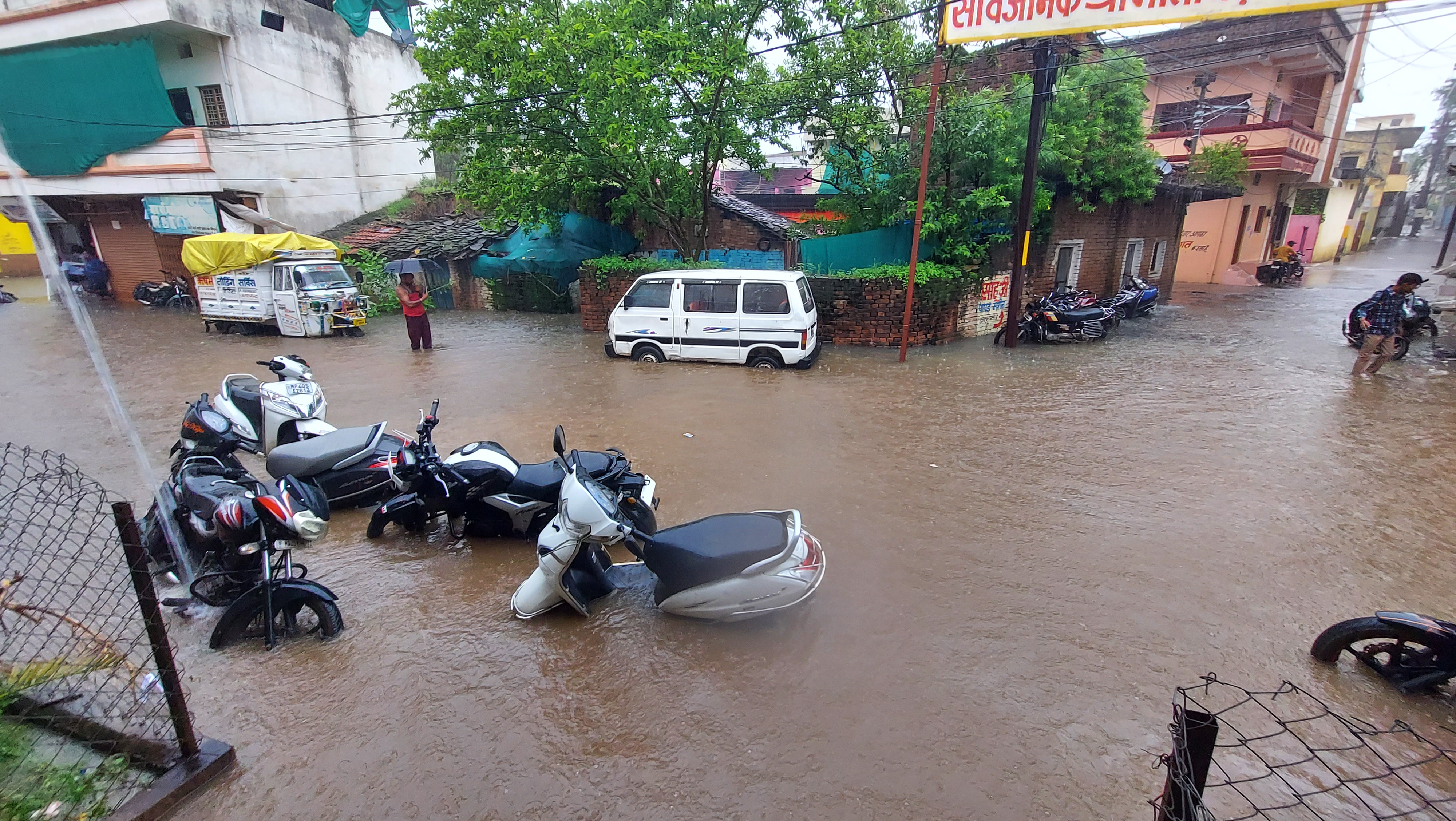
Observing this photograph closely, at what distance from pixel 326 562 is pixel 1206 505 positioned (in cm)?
669

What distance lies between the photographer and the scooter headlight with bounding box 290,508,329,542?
3508 millimetres

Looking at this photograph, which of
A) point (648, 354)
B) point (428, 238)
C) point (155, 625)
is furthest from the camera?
A: point (428, 238)

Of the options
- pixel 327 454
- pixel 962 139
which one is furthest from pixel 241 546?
pixel 962 139

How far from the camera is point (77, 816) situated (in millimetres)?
2486

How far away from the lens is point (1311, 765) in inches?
109

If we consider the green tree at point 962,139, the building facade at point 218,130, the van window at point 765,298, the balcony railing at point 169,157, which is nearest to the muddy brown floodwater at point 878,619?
the van window at point 765,298

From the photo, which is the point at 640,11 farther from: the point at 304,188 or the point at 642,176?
the point at 304,188

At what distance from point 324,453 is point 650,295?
6321mm

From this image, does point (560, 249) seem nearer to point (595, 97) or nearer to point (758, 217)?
point (758, 217)

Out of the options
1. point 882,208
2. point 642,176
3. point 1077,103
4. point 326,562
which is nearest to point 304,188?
point 642,176

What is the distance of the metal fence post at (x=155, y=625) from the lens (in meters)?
2.40

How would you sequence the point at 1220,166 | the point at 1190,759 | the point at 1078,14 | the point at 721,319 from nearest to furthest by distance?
the point at 1190,759 → the point at 1078,14 → the point at 721,319 → the point at 1220,166

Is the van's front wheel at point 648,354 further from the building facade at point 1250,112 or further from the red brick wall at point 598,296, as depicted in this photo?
the building facade at point 1250,112

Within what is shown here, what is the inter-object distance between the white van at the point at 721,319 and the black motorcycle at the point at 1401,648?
7.21 metres
